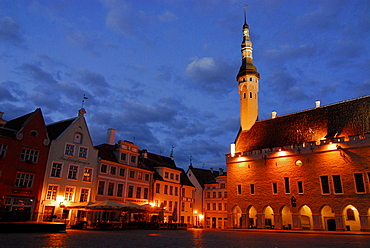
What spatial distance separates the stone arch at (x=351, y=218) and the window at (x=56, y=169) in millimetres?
29654

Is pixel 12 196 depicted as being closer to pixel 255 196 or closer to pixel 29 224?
pixel 29 224

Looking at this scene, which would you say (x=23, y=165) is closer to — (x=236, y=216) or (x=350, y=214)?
(x=236, y=216)

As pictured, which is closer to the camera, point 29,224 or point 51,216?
point 29,224

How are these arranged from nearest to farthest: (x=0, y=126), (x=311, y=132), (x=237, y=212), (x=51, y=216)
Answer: (x=51, y=216)
(x=0, y=126)
(x=311, y=132)
(x=237, y=212)

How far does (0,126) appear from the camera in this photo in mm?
26875

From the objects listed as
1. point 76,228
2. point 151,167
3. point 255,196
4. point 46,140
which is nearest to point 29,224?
point 76,228

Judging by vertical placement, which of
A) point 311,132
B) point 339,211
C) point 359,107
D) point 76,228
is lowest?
point 76,228

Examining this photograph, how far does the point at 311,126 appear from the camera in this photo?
38.2m

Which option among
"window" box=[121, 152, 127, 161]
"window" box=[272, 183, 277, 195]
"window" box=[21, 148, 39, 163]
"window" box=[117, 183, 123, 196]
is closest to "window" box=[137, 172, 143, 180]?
"window" box=[121, 152, 127, 161]

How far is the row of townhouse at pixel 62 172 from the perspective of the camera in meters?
25.6

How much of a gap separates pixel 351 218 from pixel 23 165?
1343 inches

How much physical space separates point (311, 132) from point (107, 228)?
2695 centimetres

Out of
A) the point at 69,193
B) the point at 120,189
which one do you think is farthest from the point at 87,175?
the point at 120,189

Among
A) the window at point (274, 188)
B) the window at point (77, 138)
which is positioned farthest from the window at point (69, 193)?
the window at point (274, 188)
